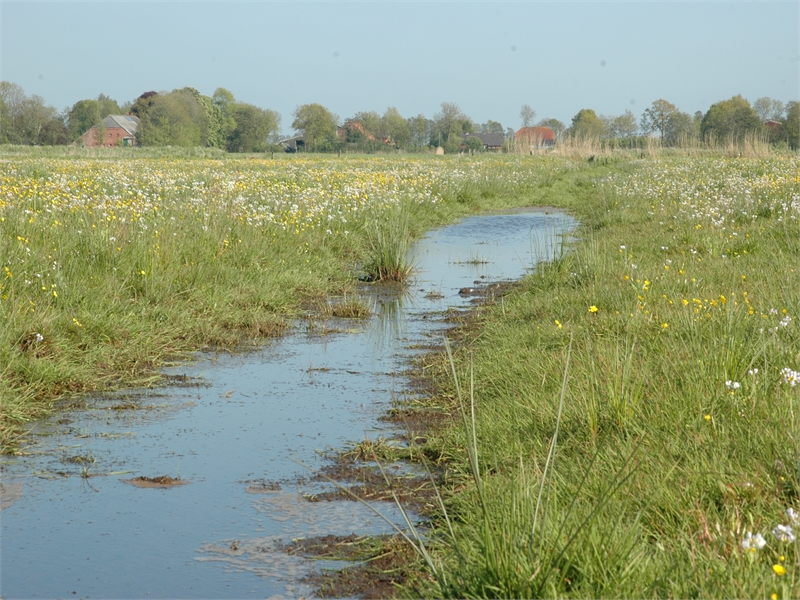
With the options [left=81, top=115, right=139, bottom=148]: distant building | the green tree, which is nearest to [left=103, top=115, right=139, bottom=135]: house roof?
[left=81, top=115, right=139, bottom=148]: distant building

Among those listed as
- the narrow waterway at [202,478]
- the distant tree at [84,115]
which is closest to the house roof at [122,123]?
the distant tree at [84,115]

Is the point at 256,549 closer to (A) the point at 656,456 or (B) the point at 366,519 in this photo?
(B) the point at 366,519

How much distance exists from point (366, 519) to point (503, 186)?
2092cm

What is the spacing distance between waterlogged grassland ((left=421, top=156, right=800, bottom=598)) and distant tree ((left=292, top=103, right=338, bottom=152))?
94057mm

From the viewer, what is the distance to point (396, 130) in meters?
107

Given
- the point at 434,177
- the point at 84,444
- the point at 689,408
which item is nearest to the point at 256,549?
the point at 84,444

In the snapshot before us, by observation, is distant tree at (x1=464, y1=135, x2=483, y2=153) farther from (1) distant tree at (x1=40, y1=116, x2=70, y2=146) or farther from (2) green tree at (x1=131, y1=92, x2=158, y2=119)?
(1) distant tree at (x1=40, y1=116, x2=70, y2=146)

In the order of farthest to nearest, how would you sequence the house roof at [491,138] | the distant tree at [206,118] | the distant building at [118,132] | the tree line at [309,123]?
the house roof at [491,138]
the distant building at [118,132]
the distant tree at [206,118]
the tree line at [309,123]

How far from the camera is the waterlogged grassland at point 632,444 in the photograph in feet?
8.08

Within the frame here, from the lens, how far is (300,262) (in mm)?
10000

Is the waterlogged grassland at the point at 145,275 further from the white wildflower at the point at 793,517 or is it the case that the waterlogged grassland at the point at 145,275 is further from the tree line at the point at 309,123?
the tree line at the point at 309,123

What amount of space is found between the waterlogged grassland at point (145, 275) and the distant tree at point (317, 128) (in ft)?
290

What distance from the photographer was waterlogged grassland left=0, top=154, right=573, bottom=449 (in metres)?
5.65

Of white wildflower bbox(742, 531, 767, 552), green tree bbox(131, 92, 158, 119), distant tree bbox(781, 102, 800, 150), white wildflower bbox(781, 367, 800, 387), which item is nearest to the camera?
white wildflower bbox(742, 531, 767, 552)
